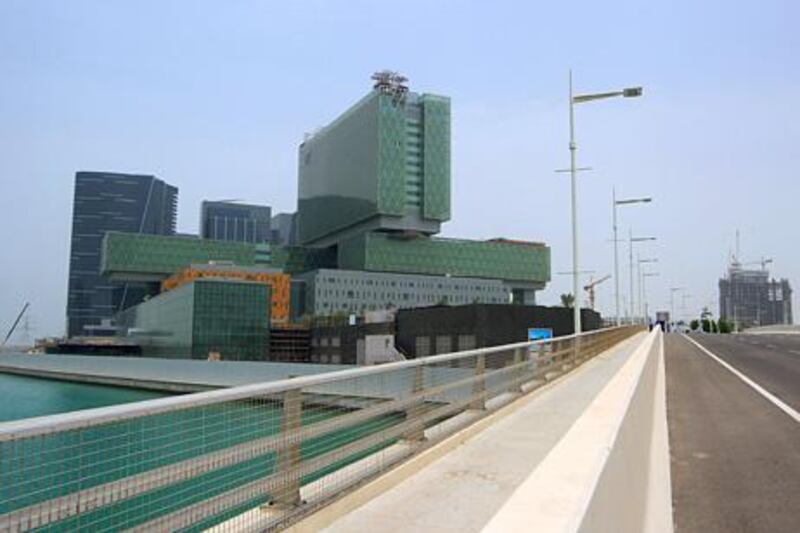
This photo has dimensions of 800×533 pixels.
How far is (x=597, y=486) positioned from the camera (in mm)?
4402

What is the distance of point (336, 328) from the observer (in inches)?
4555

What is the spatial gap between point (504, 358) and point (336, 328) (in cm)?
10209

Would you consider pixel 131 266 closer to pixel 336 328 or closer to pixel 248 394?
pixel 336 328

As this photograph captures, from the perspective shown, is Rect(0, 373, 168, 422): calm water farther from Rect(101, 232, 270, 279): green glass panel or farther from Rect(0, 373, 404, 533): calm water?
Rect(101, 232, 270, 279): green glass panel

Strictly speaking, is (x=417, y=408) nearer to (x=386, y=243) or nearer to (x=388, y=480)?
(x=388, y=480)

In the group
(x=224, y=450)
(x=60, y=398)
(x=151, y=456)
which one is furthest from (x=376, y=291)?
(x=224, y=450)

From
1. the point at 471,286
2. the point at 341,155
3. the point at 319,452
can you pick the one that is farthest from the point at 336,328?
the point at 319,452

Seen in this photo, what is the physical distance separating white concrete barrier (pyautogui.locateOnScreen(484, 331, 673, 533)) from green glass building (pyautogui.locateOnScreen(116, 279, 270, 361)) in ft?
372

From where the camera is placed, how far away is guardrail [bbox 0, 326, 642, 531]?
417 cm

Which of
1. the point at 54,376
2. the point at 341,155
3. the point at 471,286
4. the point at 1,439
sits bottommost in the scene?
the point at 54,376

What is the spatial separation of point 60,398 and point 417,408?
7643 centimetres

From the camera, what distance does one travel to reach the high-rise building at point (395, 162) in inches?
6506

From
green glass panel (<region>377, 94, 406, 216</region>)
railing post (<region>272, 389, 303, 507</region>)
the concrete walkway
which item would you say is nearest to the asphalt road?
the concrete walkway

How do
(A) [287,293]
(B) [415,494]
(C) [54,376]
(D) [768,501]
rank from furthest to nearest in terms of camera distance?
(A) [287,293]
(C) [54,376]
(D) [768,501]
(B) [415,494]
